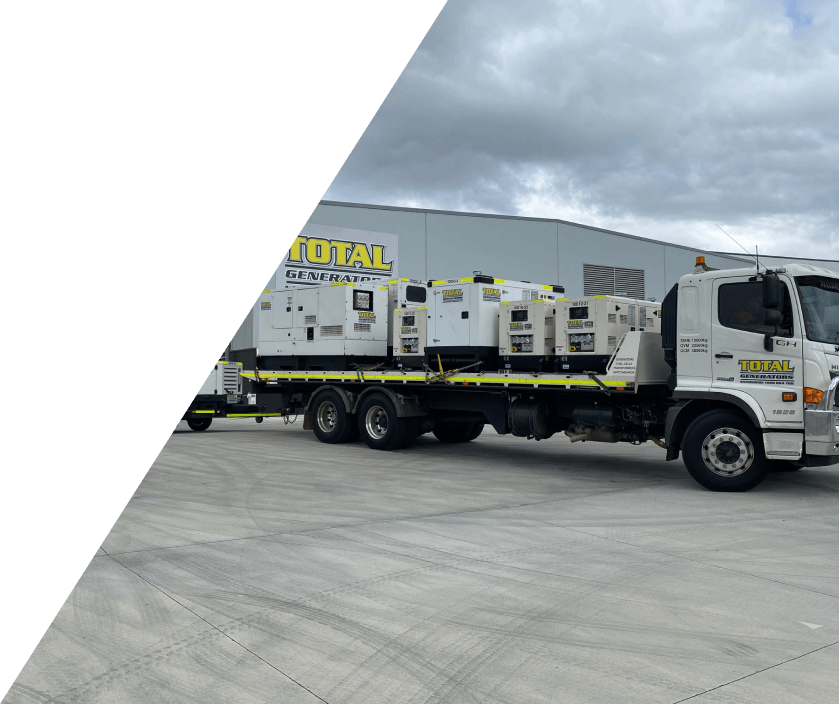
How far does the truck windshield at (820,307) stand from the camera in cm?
916

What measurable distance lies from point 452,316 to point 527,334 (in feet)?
4.99

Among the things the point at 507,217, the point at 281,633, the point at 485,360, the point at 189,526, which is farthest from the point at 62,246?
the point at 507,217

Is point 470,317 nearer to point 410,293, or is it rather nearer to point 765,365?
point 410,293

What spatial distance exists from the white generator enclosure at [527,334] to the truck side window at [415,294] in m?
2.41

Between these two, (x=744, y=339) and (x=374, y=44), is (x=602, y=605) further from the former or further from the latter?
(x=744, y=339)

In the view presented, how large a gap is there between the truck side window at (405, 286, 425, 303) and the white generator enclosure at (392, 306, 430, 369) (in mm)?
434

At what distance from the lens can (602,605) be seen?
4914 mm

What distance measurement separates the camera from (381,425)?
14211mm

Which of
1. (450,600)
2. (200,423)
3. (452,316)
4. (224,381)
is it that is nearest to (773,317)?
(452,316)

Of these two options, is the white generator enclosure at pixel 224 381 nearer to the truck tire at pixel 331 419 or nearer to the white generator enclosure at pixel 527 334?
the truck tire at pixel 331 419

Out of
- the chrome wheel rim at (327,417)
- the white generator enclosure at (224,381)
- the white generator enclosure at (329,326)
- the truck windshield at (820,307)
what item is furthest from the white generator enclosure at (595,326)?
the white generator enclosure at (224,381)

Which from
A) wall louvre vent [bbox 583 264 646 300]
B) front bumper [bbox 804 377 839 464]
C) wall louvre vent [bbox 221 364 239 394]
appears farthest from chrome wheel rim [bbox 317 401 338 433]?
wall louvre vent [bbox 583 264 646 300]

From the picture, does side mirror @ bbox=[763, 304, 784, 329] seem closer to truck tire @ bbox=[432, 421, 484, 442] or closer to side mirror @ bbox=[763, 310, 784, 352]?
side mirror @ bbox=[763, 310, 784, 352]
